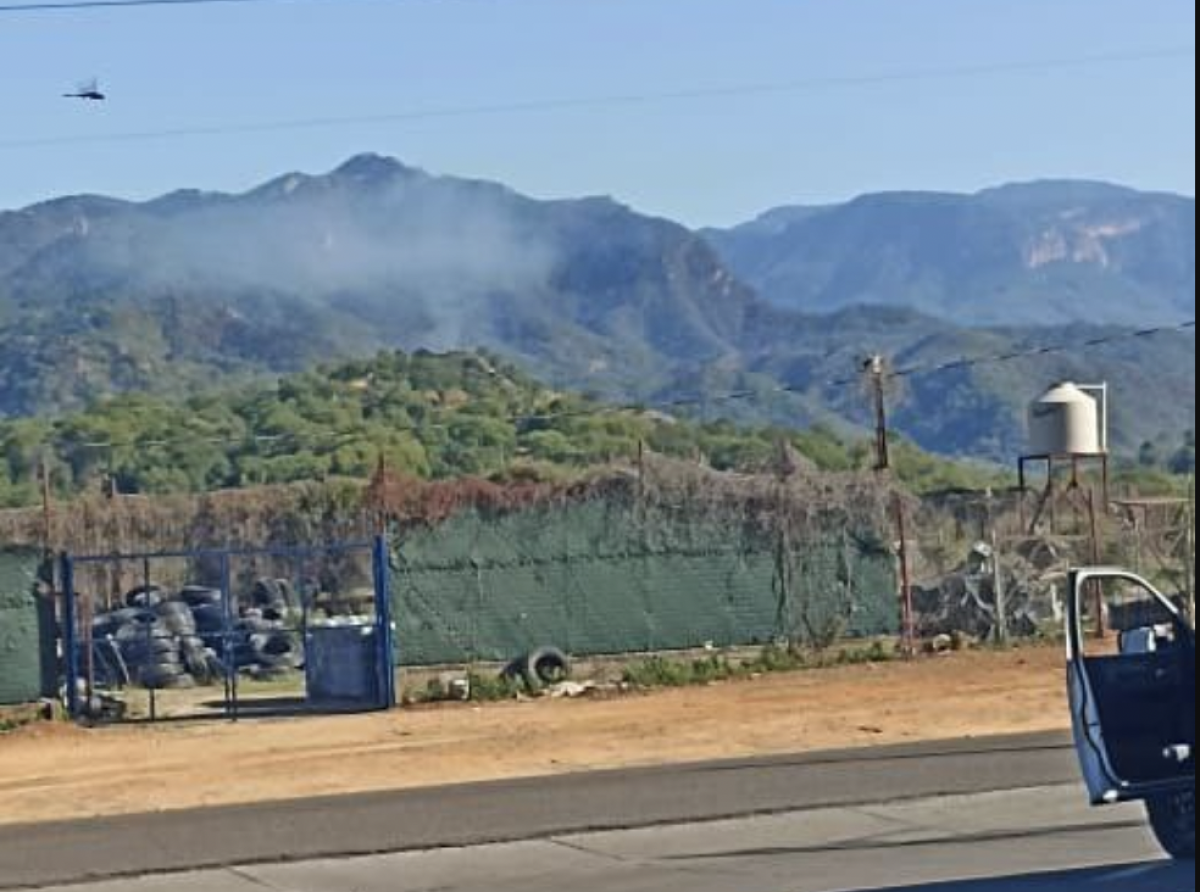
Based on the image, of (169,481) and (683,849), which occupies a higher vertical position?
(169,481)

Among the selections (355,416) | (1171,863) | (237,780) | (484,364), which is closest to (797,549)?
(237,780)

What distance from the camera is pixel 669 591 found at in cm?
3344

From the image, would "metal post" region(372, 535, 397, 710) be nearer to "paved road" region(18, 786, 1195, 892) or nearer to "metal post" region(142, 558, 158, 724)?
"metal post" region(142, 558, 158, 724)

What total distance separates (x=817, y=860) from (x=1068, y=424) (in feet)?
91.2

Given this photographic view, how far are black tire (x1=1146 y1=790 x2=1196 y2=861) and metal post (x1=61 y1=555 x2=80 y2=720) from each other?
16.3 m

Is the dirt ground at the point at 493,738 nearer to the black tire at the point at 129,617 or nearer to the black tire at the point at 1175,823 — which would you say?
the black tire at the point at 129,617

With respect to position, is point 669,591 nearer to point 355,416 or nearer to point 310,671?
point 310,671

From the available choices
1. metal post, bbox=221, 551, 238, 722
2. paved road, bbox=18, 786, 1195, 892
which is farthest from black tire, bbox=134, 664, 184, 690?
paved road, bbox=18, 786, 1195, 892

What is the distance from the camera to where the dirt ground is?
2245 cm

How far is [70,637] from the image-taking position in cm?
2827

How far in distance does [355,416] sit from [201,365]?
8324 cm

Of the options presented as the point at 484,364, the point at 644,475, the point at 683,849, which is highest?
the point at 484,364

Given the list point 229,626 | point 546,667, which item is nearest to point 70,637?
point 229,626

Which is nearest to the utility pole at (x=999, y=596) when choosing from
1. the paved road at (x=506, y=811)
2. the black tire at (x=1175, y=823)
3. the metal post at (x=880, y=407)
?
the metal post at (x=880, y=407)
